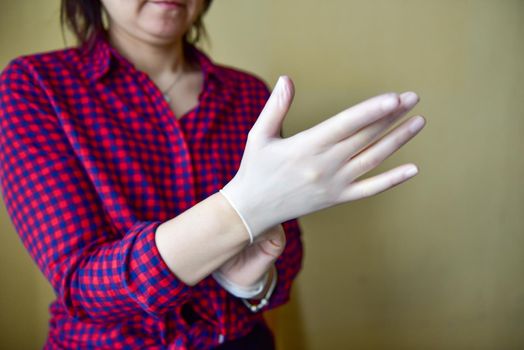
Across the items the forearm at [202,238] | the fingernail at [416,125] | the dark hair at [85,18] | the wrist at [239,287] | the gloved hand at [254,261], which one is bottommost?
the wrist at [239,287]

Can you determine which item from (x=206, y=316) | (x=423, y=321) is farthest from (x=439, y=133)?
(x=206, y=316)

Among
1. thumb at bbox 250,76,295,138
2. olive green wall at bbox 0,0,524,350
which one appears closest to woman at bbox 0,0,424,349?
thumb at bbox 250,76,295,138

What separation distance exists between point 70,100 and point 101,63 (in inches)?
3.1

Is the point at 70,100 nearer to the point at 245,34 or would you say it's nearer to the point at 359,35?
the point at 245,34

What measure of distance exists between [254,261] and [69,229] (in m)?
0.22

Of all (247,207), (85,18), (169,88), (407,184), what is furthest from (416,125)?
(407,184)

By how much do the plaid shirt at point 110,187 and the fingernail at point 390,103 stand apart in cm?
27

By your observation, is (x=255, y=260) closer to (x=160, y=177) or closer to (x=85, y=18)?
(x=160, y=177)

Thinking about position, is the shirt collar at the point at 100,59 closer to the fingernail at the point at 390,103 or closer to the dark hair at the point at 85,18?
the dark hair at the point at 85,18

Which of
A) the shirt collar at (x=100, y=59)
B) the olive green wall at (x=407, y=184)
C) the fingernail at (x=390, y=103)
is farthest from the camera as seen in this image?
the olive green wall at (x=407, y=184)

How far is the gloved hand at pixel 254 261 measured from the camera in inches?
21.0

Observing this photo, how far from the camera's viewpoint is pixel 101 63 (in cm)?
66

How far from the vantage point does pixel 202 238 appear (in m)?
0.45

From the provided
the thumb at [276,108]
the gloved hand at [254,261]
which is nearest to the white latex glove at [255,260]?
the gloved hand at [254,261]
